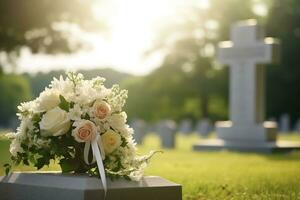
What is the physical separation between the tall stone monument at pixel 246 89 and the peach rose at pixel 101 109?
15.1 metres

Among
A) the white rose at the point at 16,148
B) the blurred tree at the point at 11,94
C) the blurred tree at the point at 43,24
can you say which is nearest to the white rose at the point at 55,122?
the white rose at the point at 16,148

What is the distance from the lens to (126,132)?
6.95m

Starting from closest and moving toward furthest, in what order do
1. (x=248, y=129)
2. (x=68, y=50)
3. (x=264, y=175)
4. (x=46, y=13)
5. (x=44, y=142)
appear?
1. (x=44, y=142)
2. (x=264, y=175)
3. (x=248, y=129)
4. (x=46, y=13)
5. (x=68, y=50)

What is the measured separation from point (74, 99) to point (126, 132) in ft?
1.93

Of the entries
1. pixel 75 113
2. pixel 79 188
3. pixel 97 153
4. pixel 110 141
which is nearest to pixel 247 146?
pixel 110 141

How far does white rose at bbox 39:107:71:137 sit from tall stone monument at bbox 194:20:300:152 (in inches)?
597

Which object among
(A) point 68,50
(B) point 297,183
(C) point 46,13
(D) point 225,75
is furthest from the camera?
(D) point 225,75

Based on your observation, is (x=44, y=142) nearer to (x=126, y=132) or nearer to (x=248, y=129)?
(x=126, y=132)

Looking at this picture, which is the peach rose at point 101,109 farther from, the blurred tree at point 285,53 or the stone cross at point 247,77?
the blurred tree at point 285,53

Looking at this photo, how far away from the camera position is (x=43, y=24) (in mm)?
31797

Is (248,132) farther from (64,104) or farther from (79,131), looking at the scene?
(79,131)

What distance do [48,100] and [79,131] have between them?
1.71 ft

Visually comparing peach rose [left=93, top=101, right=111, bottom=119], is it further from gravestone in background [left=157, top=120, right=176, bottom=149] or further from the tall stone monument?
gravestone in background [left=157, top=120, right=176, bottom=149]

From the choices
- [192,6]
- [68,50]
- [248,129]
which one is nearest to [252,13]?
[192,6]
